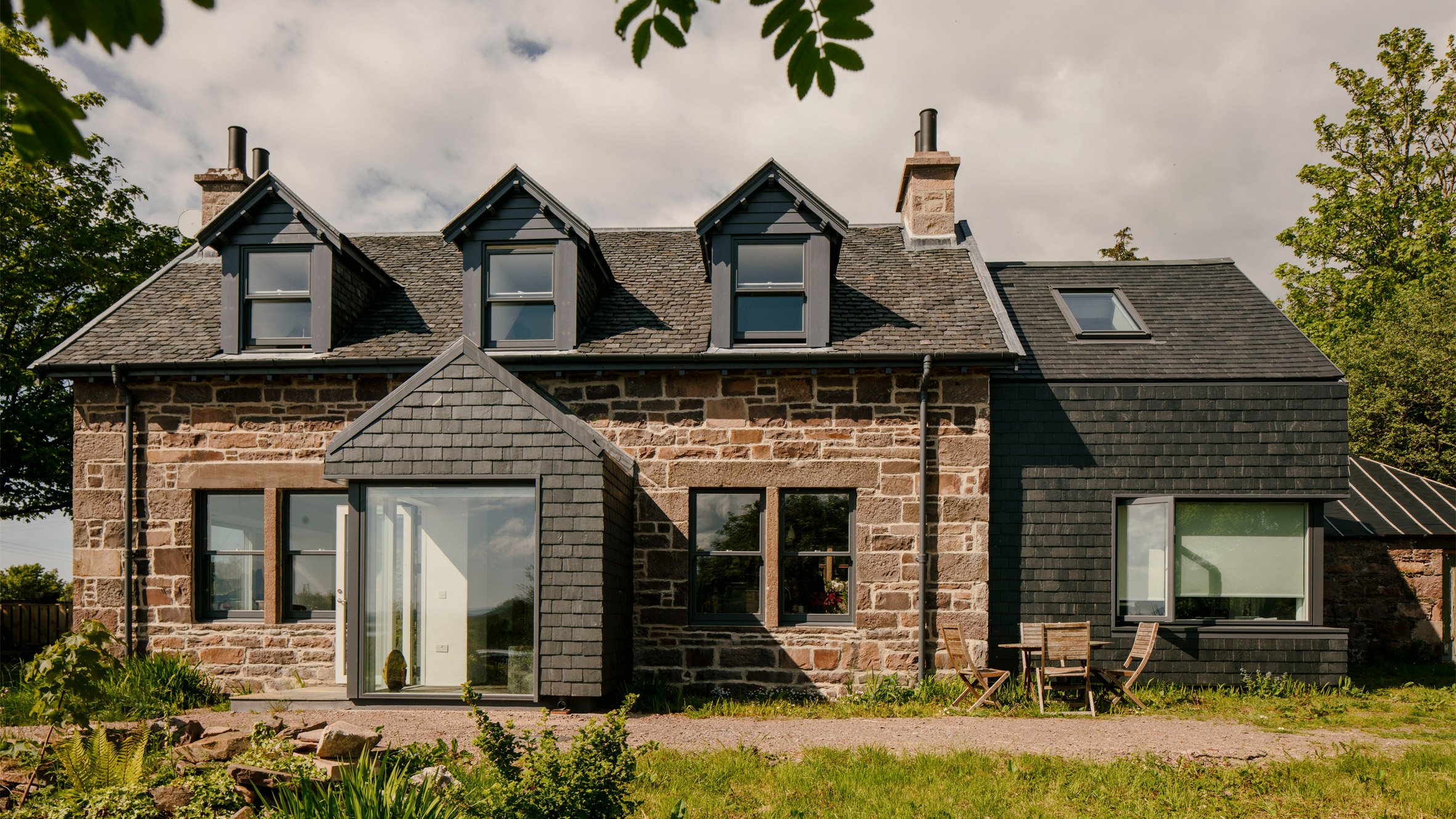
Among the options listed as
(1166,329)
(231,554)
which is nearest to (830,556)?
(1166,329)

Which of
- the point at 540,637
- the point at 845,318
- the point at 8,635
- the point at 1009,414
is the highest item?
the point at 845,318

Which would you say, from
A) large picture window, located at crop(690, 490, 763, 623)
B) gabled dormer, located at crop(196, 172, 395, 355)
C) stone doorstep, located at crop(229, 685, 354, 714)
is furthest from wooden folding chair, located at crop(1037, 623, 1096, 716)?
gabled dormer, located at crop(196, 172, 395, 355)

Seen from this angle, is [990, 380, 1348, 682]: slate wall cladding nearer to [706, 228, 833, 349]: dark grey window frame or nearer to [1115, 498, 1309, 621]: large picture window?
[1115, 498, 1309, 621]: large picture window

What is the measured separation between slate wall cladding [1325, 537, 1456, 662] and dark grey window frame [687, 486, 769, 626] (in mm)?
9532

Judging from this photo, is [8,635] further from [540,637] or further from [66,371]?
[540,637]

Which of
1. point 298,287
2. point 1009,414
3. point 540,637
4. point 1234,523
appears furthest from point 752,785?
point 298,287

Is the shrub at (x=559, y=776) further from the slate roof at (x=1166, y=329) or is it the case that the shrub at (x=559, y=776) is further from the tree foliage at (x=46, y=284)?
the tree foliage at (x=46, y=284)

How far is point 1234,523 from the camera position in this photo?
1252cm

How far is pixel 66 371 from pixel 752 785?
34.9 feet

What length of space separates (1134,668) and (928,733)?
4.02 metres

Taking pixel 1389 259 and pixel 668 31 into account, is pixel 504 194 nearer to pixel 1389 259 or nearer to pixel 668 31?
pixel 668 31

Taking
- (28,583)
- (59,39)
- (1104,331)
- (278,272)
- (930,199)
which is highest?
(930,199)

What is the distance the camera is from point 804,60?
2.86 metres

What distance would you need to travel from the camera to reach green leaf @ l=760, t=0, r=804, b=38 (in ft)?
9.24
